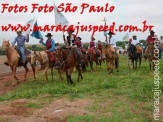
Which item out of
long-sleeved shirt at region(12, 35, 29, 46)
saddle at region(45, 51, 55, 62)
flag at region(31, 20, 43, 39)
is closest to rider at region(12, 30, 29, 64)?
long-sleeved shirt at region(12, 35, 29, 46)

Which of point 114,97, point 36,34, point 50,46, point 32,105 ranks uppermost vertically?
point 36,34

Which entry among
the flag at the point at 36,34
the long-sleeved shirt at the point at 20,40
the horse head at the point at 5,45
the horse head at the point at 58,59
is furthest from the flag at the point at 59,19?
the horse head at the point at 5,45

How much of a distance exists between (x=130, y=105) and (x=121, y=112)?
0.80 metres

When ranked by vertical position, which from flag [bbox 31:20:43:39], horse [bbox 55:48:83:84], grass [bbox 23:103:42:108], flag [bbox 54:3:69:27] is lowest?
grass [bbox 23:103:42:108]

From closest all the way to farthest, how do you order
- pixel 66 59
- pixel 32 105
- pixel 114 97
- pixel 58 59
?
pixel 32 105 → pixel 114 97 → pixel 58 59 → pixel 66 59

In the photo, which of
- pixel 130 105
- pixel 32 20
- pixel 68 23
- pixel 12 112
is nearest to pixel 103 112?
pixel 130 105

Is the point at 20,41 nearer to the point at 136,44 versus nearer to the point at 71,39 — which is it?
the point at 71,39

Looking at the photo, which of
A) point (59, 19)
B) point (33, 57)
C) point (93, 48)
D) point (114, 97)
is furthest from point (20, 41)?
point (93, 48)

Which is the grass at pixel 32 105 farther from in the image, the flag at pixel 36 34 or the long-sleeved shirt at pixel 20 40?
the flag at pixel 36 34

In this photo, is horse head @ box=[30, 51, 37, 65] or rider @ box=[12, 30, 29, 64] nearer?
horse head @ box=[30, 51, 37, 65]

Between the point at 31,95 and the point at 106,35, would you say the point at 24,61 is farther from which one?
the point at 106,35

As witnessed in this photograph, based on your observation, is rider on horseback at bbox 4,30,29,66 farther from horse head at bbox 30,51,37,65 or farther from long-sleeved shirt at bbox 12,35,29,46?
horse head at bbox 30,51,37,65

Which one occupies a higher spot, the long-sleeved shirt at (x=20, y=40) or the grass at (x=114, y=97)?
the long-sleeved shirt at (x=20, y=40)

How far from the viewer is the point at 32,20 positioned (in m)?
14.4
